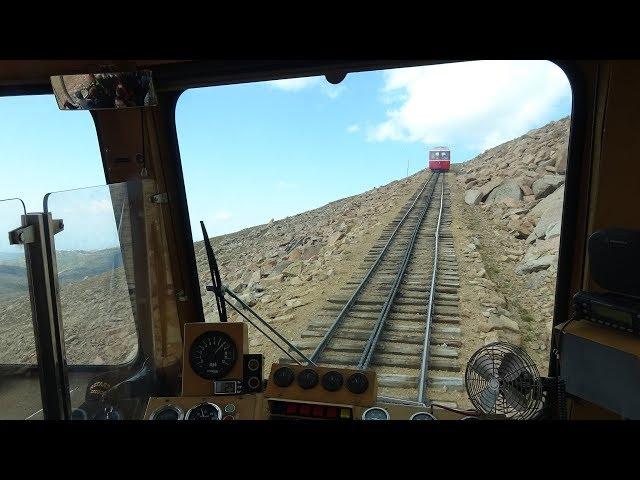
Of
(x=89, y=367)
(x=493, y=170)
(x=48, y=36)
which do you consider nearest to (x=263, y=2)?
(x=48, y=36)

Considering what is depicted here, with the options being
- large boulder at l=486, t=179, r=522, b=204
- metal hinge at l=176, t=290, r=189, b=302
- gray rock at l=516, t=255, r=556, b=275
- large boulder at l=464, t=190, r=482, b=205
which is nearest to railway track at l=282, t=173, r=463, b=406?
gray rock at l=516, t=255, r=556, b=275

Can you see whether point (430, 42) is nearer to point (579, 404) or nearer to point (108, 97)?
point (108, 97)

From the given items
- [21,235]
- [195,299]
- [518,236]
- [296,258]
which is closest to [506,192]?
[518,236]

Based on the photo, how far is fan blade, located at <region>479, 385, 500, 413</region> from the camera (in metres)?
2.61

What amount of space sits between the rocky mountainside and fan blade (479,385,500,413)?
326cm

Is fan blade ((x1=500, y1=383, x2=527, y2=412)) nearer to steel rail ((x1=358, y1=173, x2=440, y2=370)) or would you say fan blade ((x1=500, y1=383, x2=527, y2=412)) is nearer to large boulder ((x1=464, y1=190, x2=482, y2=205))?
steel rail ((x1=358, y1=173, x2=440, y2=370))

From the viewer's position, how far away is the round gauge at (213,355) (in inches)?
112

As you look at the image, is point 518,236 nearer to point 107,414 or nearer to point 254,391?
point 254,391

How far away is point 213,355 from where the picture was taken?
9.41ft

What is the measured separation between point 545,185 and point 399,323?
17.4 feet

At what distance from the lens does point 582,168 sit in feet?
9.93

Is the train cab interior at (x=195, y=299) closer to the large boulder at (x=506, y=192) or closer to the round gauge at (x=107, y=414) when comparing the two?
the round gauge at (x=107, y=414)

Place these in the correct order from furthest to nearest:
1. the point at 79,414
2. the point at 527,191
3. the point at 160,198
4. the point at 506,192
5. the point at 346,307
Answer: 1. the point at 506,192
2. the point at 527,191
3. the point at 346,307
4. the point at 160,198
5. the point at 79,414

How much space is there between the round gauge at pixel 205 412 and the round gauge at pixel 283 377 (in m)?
0.34
